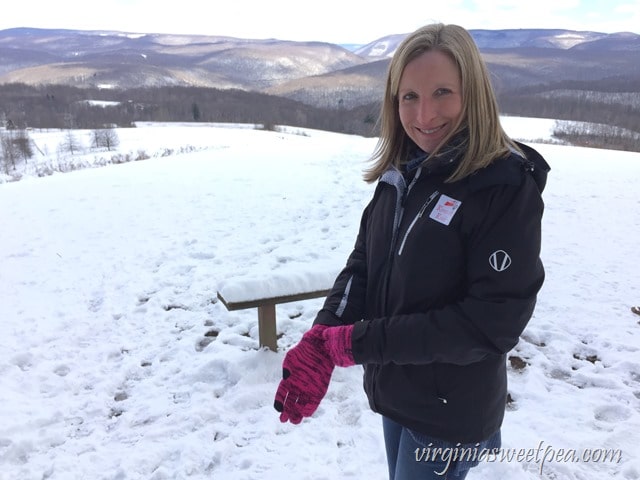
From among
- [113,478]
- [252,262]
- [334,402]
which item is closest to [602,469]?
[334,402]

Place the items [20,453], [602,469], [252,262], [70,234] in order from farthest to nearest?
[70,234] < [252,262] < [20,453] < [602,469]

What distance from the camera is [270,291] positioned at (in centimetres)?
333

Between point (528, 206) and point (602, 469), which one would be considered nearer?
point (528, 206)

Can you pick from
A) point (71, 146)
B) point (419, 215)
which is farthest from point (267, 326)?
point (71, 146)

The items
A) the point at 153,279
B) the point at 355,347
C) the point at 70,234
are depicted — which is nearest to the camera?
the point at 355,347

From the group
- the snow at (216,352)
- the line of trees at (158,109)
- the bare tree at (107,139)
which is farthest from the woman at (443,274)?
the line of trees at (158,109)

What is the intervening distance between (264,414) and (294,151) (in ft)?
47.4

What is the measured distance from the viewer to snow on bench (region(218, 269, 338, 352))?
326 centimetres

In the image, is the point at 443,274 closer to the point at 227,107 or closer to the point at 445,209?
the point at 445,209

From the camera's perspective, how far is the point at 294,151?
16672 millimetres

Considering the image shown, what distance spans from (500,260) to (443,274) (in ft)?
0.56

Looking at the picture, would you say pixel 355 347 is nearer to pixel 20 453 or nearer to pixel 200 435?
pixel 200 435

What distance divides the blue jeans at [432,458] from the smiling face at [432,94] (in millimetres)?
953

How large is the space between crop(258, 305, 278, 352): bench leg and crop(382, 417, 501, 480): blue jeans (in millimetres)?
2162
